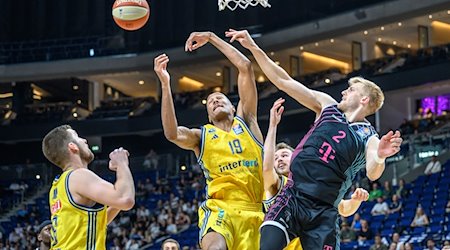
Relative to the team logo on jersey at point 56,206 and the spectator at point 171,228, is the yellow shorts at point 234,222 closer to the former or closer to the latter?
the team logo on jersey at point 56,206

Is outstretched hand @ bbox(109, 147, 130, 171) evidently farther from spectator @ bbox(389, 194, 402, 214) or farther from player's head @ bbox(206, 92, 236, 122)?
spectator @ bbox(389, 194, 402, 214)

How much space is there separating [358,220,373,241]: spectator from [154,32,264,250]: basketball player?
11028 millimetres

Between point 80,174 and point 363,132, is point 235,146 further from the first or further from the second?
point 80,174

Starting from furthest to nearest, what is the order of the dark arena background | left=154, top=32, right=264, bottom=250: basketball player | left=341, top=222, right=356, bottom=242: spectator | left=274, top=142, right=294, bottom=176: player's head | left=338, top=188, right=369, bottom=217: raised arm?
the dark arena background < left=341, top=222, right=356, bottom=242: spectator < left=274, top=142, right=294, bottom=176: player's head < left=154, top=32, right=264, bottom=250: basketball player < left=338, top=188, right=369, bottom=217: raised arm

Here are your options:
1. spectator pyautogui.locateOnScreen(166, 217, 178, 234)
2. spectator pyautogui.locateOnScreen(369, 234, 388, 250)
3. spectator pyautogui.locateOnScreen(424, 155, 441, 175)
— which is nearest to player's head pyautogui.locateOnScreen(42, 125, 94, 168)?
spectator pyautogui.locateOnScreen(369, 234, 388, 250)

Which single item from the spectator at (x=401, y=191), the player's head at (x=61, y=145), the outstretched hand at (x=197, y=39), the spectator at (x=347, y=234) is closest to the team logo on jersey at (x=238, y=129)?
the outstretched hand at (x=197, y=39)

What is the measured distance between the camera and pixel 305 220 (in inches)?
236

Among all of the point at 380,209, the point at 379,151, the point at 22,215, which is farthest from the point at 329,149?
the point at 22,215

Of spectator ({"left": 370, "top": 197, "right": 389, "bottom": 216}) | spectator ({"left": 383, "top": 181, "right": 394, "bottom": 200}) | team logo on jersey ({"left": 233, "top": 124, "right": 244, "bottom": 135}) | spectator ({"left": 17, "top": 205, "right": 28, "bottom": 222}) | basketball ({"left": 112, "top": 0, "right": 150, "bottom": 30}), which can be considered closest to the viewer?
team logo on jersey ({"left": 233, "top": 124, "right": 244, "bottom": 135})

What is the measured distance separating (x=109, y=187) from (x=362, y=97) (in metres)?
2.21

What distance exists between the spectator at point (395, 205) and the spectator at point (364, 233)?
163cm

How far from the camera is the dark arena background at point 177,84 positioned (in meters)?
25.0

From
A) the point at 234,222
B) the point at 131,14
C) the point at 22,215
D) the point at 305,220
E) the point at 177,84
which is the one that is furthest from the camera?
the point at 177,84

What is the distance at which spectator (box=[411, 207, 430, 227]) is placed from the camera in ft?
60.7
